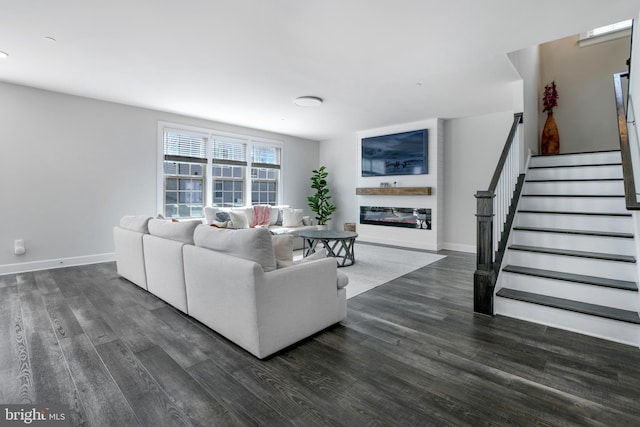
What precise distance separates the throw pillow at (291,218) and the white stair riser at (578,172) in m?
4.18

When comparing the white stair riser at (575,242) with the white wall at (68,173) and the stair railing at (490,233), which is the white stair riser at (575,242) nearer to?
the stair railing at (490,233)

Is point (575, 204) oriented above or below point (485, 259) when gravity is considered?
above

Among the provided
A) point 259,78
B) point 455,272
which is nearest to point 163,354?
point 259,78

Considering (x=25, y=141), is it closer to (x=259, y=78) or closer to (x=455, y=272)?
(x=259, y=78)

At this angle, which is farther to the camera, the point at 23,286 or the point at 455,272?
the point at 455,272

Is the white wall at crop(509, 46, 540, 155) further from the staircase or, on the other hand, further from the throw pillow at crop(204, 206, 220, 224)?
the throw pillow at crop(204, 206, 220, 224)

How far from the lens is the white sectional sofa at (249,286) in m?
2.09

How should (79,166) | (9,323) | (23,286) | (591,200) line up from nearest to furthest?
1. (9,323)
2. (591,200)
3. (23,286)
4. (79,166)

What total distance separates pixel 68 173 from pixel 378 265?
5014 millimetres

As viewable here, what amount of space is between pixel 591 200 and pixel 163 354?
444cm

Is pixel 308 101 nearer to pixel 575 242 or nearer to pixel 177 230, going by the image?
pixel 177 230

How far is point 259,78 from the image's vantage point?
13.5 ft

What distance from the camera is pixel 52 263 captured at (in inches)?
184

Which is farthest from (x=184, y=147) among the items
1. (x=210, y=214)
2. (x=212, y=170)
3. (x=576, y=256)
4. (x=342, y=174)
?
(x=576, y=256)
